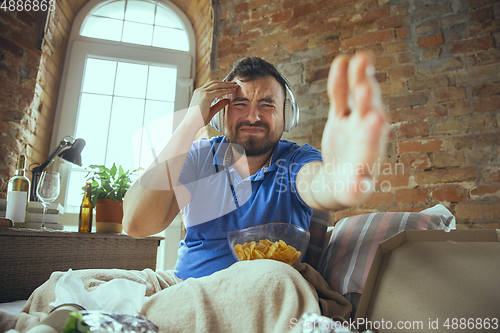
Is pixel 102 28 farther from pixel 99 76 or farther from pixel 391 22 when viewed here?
pixel 391 22

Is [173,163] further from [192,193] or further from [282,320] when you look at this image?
[282,320]

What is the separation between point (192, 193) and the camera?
1027 mm

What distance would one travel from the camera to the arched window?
2.19 meters

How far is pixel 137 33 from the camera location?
2.37 meters

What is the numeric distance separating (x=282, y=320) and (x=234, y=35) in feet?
6.41

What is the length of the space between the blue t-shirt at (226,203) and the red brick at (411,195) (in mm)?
770

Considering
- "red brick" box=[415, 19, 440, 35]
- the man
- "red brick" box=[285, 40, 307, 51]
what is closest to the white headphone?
the man

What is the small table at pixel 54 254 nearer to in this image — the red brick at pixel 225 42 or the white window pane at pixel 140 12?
the red brick at pixel 225 42

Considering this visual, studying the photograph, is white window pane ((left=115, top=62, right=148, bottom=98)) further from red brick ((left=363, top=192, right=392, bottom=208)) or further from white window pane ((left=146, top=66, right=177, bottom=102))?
red brick ((left=363, top=192, right=392, bottom=208))

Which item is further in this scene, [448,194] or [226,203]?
[448,194]

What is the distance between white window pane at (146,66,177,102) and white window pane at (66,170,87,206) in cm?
70

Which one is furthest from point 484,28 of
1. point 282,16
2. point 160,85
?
point 160,85

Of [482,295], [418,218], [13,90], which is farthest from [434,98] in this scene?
[13,90]

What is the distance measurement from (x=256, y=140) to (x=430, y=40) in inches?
46.5
